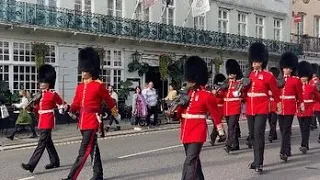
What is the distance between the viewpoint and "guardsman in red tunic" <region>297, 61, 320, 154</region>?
467 inches

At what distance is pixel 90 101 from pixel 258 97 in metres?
3.12

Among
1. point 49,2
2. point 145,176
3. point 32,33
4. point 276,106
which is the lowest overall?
point 145,176

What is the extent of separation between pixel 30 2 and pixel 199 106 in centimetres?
1574

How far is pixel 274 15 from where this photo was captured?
38.1 m

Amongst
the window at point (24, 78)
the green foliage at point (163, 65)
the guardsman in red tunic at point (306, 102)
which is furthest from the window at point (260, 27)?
the guardsman in red tunic at point (306, 102)

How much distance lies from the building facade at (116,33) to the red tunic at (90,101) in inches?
497

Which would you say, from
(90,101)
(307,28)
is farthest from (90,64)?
(307,28)

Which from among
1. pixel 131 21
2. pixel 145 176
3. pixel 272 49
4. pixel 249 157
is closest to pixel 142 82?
pixel 131 21

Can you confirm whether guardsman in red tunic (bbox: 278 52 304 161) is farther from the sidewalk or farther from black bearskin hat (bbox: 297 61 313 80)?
the sidewalk

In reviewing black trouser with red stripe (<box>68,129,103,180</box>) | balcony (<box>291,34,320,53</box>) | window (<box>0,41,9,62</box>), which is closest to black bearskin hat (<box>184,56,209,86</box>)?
black trouser with red stripe (<box>68,129,103,180</box>)

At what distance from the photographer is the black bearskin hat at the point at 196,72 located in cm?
788

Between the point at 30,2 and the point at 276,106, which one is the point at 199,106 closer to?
the point at 276,106

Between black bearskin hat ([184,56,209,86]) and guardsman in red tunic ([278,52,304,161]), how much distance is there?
10.7ft

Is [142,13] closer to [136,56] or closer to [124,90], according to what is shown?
[136,56]
